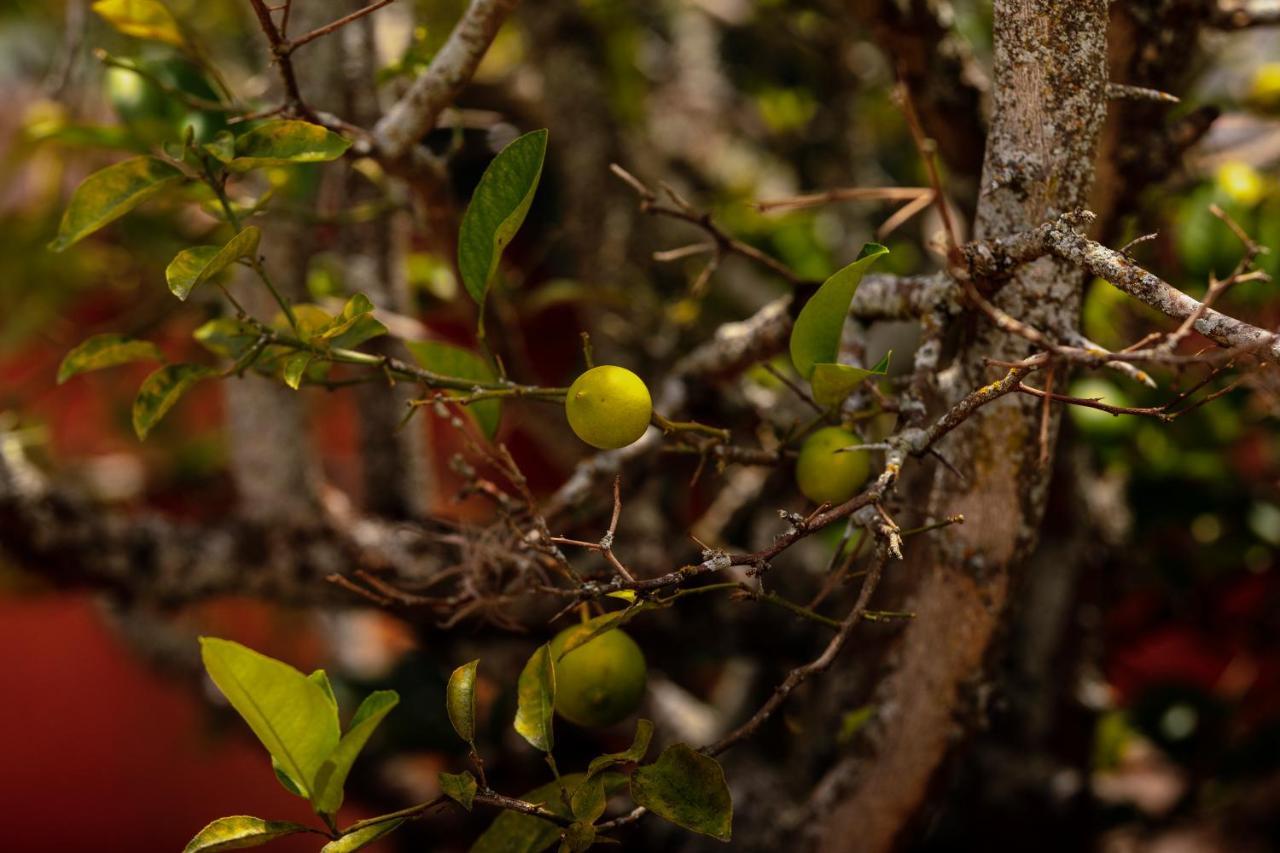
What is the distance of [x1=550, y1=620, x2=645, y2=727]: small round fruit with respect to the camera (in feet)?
1.73

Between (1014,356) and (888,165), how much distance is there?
1.16 metres

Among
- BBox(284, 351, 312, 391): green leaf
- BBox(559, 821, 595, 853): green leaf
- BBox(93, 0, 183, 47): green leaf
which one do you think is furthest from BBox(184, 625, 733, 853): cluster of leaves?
BBox(93, 0, 183, 47): green leaf

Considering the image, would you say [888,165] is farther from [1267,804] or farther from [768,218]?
[1267,804]

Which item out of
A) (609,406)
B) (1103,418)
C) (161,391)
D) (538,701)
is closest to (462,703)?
(538,701)

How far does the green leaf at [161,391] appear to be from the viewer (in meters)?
0.58

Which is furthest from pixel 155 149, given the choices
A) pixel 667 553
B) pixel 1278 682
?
pixel 1278 682

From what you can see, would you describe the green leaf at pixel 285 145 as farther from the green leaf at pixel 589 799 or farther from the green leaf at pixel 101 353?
the green leaf at pixel 589 799

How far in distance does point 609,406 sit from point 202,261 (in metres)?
0.22

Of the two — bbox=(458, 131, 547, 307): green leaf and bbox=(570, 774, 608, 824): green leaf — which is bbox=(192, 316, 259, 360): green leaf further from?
bbox=(570, 774, 608, 824): green leaf

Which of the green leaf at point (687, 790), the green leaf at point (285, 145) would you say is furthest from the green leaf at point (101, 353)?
the green leaf at point (687, 790)

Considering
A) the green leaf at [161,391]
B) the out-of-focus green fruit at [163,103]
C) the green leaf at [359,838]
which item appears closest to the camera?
the green leaf at [359,838]

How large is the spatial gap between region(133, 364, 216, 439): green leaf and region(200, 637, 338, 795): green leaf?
17cm

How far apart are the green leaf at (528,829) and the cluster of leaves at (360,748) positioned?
0.01 metres

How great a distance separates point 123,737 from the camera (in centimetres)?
200
